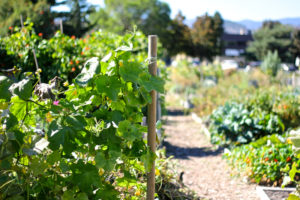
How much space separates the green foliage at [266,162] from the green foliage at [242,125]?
1.24 m

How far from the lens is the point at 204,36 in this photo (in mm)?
21328

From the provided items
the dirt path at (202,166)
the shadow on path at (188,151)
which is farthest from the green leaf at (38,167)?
the shadow on path at (188,151)

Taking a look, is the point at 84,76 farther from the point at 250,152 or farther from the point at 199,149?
the point at 199,149

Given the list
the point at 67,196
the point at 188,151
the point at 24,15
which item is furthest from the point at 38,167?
the point at 24,15

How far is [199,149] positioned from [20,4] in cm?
851

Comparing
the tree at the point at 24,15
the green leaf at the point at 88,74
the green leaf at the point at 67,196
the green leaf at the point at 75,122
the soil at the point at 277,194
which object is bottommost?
the soil at the point at 277,194

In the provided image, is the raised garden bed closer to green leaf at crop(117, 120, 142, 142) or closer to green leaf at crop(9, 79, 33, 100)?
green leaf at crop(117, 120, 142, 142)

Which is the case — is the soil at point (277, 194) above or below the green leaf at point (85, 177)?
below

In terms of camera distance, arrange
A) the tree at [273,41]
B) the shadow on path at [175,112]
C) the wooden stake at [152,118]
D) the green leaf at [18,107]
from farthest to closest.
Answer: the tree at [273,41] → the shadow on path at [175,112] → the wooden stake at [152,118] → the green leaf at [18,107]

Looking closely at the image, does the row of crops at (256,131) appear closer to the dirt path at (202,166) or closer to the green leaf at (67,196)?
the dirt path at (202,166)

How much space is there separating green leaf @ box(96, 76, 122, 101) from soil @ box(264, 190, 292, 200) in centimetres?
236

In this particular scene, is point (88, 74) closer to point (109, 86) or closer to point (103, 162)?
point (109, 86)

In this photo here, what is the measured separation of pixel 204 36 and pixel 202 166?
1740cm

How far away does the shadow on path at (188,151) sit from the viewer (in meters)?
5.55
